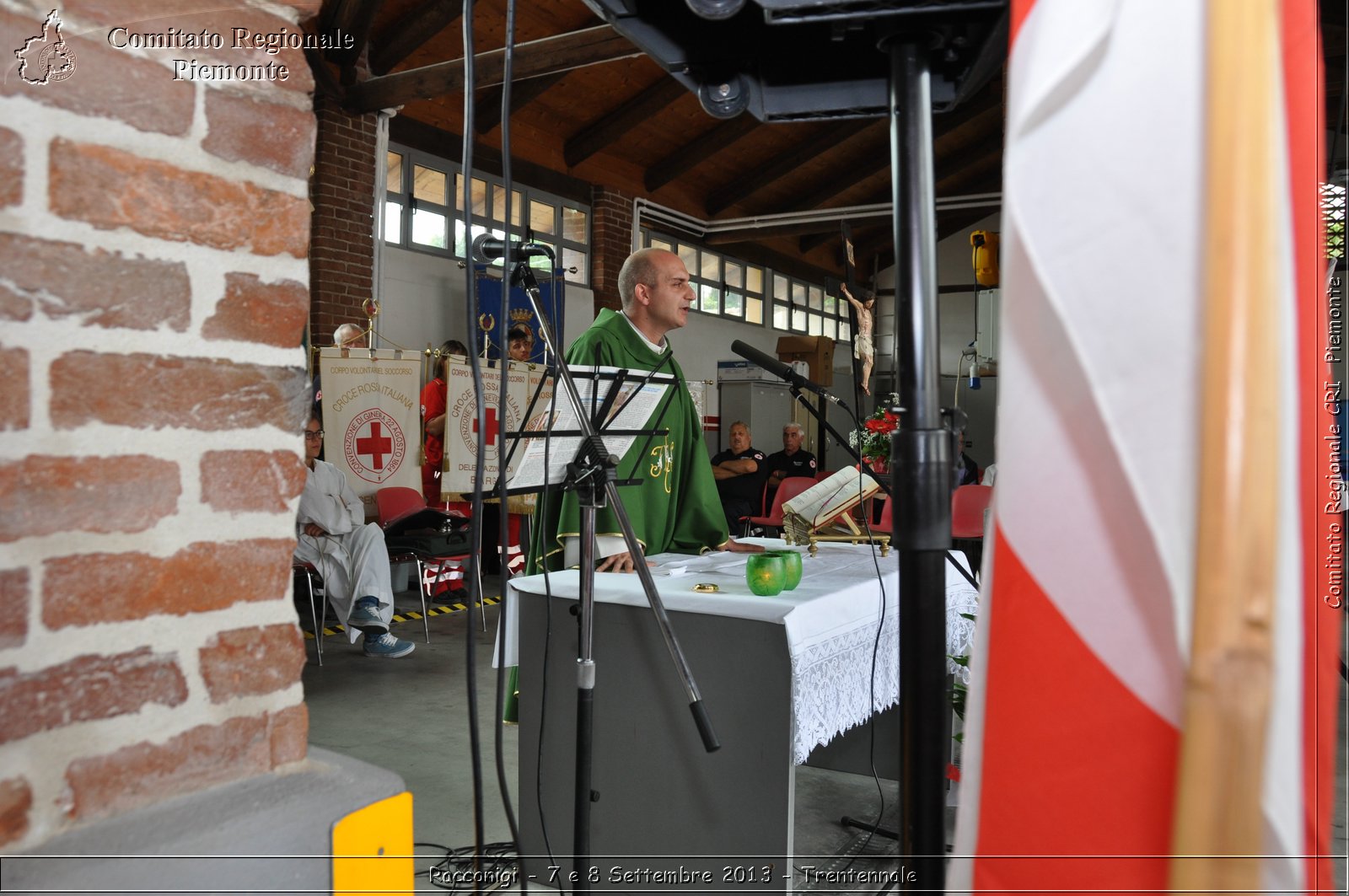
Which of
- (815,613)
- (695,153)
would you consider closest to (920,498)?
(815,613)

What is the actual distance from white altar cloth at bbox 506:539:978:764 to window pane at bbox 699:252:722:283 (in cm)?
1029

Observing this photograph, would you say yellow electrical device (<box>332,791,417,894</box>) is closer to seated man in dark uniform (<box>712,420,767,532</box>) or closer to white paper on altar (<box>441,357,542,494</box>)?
white paper on altar (<box>441,357,542,494</box>)

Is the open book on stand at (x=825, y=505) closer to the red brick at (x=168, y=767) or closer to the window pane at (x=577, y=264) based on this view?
the red brick at (x=168, y=767)

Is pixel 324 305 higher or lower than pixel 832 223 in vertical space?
lower

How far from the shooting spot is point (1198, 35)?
24.4 inches

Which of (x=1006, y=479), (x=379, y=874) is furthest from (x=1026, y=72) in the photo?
(x=379, y=874)

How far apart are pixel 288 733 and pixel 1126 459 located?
2.26 feet

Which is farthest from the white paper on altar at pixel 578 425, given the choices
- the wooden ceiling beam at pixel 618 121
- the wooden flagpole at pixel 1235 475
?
the wooden ceiling beam at pixel 618 121

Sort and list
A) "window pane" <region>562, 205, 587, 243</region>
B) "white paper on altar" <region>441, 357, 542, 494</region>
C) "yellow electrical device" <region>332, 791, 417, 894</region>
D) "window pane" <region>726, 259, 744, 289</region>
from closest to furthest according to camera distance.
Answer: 1. "yellow electrical device" <region>332, 791, 417, 894</region>
2. "white paper on altar" <region>441, 357, 542, 494</region>
3. "window pane" <region>562, 205, 587, 243</region>
4. "window pane" <region>726, 259, 744, 289</region>

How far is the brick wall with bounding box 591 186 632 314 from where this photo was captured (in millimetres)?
10562

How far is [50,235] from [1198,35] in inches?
30.3

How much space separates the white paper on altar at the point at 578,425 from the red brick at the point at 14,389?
1157 mm

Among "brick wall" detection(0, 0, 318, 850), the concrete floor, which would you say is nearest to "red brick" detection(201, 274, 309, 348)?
"brick wall" detection(0, 0, 318, 850)

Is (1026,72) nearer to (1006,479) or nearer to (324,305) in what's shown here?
(1006,479)
